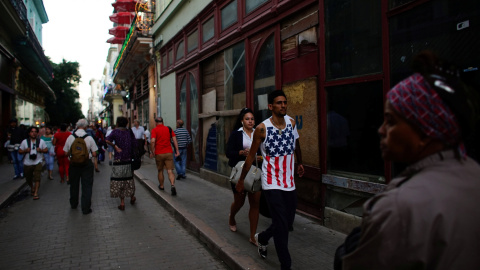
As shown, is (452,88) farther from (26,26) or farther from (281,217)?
(26,26)

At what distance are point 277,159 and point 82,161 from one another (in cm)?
471

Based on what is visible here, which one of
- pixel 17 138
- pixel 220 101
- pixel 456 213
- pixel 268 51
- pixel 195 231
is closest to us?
pixel 456 213

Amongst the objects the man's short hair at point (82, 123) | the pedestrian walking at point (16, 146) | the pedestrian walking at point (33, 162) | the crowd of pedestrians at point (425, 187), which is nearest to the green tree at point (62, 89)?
the pedestrian walking at point (16, 146)

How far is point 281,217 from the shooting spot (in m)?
3.52

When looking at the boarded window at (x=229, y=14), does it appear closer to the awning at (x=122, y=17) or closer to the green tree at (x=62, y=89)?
the awning at (x=122, y=17)

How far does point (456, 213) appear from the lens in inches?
43.9

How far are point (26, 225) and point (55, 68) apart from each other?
38645 mm

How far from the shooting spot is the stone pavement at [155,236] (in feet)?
14.0

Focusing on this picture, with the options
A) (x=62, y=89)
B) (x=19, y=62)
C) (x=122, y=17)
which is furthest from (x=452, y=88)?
(x=62, y=89)

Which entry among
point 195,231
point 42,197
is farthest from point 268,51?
point 42,197

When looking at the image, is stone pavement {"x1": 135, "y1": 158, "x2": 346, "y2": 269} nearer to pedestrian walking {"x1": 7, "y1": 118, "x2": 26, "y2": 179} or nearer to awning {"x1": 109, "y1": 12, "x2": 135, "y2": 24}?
pedestrian walking {"x1": 7, "y1": 118, "x2": 26, "y2": 179}

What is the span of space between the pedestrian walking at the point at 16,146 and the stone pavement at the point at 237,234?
19.5 ft

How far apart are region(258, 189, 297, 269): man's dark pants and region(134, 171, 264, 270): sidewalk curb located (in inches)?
18.1

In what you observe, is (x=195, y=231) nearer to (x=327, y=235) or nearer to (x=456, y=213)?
(x=327, y=235)
